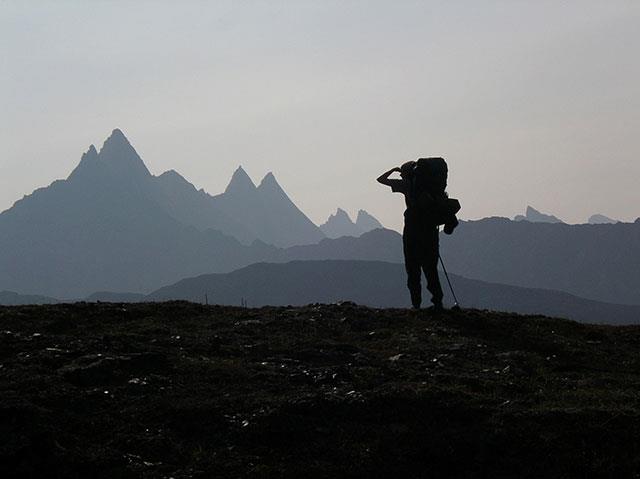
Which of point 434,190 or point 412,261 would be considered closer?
point 434,190

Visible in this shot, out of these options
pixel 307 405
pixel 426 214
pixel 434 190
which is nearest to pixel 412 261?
pixel 426 214

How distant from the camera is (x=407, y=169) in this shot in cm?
2348

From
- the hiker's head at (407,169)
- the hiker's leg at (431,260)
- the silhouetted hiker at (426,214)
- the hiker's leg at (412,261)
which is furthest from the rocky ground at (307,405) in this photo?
the hiker's head at (407,169)

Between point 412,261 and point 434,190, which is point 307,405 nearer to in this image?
point 412,261

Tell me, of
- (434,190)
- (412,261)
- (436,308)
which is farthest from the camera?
(412,261)

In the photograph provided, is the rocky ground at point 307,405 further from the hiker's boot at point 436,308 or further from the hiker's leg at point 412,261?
the hiker's leg at point 412,261

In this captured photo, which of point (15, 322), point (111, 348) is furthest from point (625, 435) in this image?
point (15, 322)

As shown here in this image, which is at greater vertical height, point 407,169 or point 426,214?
point 407,169

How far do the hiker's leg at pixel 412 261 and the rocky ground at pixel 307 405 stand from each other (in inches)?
175

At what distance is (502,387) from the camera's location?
48.2 ft

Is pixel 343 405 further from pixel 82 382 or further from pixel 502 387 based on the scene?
pixel 82 382

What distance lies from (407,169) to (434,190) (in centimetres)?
114

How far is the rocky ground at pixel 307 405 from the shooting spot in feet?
37.8

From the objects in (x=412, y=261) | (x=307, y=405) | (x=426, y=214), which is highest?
(x=426, y=214)
